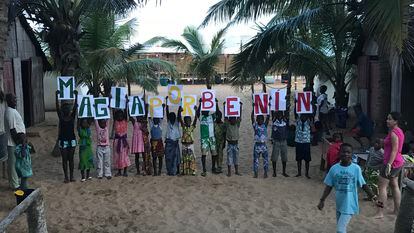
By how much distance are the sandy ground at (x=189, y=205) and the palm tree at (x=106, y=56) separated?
2.59m

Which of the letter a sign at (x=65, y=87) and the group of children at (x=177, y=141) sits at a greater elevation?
the letter a sign at (x=65, y=87)

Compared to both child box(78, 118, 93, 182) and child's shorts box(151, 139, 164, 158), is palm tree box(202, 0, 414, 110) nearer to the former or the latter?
child's shorts box(151, 139, 164, 158)

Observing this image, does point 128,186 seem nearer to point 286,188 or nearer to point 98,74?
point 286,188

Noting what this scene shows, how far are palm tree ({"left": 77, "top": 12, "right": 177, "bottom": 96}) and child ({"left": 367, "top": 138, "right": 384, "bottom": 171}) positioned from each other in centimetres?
524

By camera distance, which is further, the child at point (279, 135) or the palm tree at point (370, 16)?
the child at point (279, 135)

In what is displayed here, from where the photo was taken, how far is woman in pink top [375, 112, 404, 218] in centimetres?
568

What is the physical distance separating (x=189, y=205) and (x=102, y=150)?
218cm

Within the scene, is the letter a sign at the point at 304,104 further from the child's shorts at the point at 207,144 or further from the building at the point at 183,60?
the building at the point at 183,60

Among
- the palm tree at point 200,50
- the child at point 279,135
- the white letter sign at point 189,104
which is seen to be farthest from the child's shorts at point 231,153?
the palm tree at point 200,50

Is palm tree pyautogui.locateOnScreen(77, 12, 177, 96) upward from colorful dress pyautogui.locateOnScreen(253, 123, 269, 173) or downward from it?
upward

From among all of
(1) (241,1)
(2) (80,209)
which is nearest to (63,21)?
(1) (241,1)

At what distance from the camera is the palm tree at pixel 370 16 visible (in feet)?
18.2

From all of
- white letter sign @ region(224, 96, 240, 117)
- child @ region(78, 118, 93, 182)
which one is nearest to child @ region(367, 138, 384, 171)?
white letter sign @ region(224, 96, 240, 117)

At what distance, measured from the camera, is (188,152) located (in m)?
8.16
